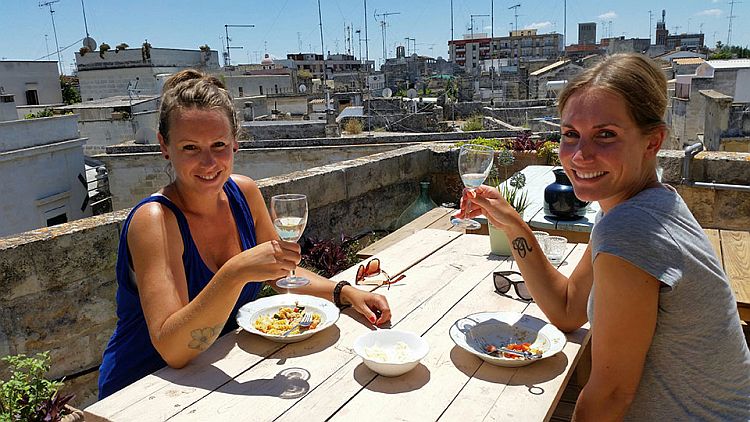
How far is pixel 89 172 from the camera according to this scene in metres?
17.8

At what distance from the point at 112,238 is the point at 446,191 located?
12.5ft

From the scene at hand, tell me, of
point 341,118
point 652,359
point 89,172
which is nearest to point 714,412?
point 652,359

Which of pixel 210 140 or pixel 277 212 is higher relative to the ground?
pixel 210 140

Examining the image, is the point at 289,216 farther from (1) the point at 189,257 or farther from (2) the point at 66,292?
(2) the point at 66,292

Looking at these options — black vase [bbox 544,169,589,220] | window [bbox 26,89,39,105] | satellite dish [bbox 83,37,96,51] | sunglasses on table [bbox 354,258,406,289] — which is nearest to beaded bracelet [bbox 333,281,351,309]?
sunglasses on table [bbox 354,258,406,289]

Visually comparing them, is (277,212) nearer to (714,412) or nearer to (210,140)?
(210,140)

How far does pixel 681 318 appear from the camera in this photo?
1.42 meters

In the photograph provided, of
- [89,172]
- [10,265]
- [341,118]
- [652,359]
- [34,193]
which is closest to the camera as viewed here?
[652,359]

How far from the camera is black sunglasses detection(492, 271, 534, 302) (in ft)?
7.38

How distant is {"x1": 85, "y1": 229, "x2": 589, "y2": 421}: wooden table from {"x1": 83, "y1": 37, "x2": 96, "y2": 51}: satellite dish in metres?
37.4

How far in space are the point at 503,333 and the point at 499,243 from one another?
3.03ft

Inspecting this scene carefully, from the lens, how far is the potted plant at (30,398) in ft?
8.65

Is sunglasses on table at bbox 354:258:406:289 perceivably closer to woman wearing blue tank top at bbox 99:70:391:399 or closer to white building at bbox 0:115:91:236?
woman wearing blue tank top at bbox 99:70:391:399

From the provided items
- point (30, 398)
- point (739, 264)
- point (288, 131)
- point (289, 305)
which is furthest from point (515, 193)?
point (288, 131)
